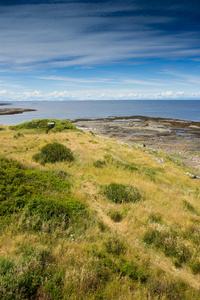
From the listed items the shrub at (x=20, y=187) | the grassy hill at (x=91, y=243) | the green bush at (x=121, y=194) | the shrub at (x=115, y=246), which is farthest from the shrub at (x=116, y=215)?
the shrub at (x=20, y=187)

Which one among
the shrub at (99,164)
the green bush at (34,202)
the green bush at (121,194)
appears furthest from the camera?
the shrub at (99,164)

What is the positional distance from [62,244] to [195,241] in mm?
5203

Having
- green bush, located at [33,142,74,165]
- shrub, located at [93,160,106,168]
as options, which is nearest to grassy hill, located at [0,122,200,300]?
green bush, located at [33,142,74,165]

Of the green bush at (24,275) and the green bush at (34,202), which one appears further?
the green bush at (34,202)

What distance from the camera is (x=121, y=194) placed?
9461mm

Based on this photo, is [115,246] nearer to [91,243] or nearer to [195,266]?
[91,243]

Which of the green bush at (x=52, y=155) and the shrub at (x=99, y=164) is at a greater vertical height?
the green bush at (x=52, y=155)

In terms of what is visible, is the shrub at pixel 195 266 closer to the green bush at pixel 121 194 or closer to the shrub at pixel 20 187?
the green bush at pixel 121 194

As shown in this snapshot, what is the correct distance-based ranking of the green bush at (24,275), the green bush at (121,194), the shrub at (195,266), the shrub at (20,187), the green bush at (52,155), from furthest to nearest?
the green bush at (52,155) → the green bush at (121,194) → the shrub at (20,187) → the shrub at (195,266) → the green bush at (24,275)

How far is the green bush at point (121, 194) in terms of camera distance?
363 inches

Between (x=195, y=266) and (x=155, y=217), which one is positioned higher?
(x=195, y=266)

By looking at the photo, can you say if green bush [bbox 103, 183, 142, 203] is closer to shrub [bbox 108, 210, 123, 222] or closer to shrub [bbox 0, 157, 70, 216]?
shrub [bbox 108, 210, 123, 222]

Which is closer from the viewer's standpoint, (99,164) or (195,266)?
(195,266)

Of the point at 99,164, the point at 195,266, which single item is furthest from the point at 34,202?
the point at 99,164
